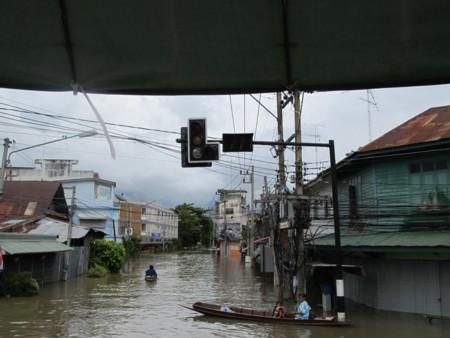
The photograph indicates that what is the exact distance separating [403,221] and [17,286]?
19131mm

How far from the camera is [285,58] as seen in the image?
7.51ft

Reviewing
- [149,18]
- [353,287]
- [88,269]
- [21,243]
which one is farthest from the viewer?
[88,269]

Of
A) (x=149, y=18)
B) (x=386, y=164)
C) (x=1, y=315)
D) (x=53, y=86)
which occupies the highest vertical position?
(x=386, y=164)

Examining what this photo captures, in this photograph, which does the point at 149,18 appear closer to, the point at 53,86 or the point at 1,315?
the point at 53,86

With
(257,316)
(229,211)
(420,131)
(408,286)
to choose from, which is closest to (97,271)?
(257,316)

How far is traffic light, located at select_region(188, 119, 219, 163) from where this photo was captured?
536cm

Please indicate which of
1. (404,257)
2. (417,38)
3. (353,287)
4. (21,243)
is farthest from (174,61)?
(21,243)

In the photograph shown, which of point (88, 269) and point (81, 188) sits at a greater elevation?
point (81, 188)

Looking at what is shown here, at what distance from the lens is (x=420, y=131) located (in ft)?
68.7

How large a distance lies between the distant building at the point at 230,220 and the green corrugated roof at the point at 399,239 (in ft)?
175

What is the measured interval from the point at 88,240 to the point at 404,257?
88.7 ft

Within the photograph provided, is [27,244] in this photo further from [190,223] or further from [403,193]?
[190,223]

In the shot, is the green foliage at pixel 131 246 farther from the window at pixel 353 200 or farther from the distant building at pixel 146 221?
the window at pixel 353 200

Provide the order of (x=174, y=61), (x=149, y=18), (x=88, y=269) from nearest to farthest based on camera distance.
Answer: (x=149, y=18)
(x=174, y=61)
(x=88, y=269)
